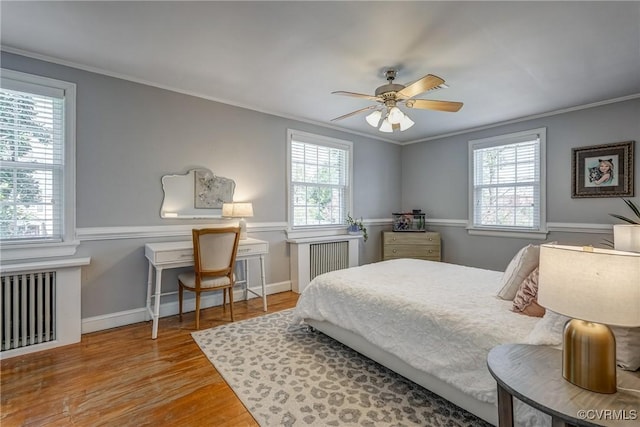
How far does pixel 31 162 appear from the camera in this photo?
103 inches

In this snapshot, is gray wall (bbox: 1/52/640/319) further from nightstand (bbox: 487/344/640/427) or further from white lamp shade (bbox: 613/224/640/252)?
nightstand (bbox: 487/344/640/427)

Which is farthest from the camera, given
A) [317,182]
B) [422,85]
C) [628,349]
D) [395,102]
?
[317,182]

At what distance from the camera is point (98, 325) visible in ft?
9.52

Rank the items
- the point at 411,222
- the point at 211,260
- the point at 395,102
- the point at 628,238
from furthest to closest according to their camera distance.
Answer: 1. the point at 411,222
2. the point at 211,260
3. the point at 395,102
4. the point at 628,238

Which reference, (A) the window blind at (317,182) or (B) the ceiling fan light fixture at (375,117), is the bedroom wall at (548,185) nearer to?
(A) the window blind at (317,182)

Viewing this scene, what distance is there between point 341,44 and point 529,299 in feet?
7.15

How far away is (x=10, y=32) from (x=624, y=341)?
13.5ft

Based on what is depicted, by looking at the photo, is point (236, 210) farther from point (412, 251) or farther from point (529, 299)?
point (412, 251)

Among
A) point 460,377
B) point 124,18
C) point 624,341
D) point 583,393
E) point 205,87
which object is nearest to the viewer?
point 583,393

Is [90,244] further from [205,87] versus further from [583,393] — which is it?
[583,393]

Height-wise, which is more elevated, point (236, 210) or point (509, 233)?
point (236, 210)

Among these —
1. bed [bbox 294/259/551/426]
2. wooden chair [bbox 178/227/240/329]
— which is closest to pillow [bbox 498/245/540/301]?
bed [bbox 294/259/551/426]

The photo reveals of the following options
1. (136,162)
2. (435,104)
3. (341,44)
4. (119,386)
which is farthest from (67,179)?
(435,104)

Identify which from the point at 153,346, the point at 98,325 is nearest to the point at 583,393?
the point at 153,346
